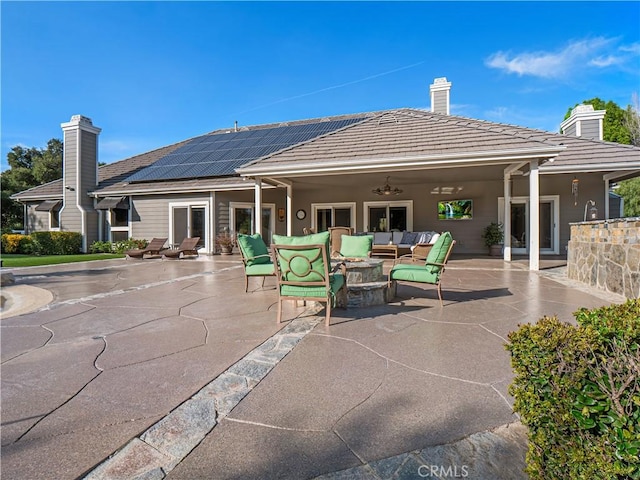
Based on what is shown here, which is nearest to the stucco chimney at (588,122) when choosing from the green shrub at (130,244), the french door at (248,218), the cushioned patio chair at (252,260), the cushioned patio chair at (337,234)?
the cushioned patio chair at (337,234)

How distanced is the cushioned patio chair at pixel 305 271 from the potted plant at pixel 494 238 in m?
10.00

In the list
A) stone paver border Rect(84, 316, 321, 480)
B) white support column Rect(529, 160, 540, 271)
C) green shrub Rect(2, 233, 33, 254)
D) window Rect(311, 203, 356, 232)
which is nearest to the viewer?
stone paver border Rect(84, 316, 321, 480)

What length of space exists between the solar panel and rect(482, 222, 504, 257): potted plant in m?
7.95

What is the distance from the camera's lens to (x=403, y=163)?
841 centimetres

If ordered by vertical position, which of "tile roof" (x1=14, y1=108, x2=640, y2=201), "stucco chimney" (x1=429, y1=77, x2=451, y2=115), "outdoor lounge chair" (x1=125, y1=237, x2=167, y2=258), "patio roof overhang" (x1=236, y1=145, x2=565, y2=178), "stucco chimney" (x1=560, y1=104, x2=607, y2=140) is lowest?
"outdoor lounge chair" (x1=125, y1=237, x2=167, y2=258)

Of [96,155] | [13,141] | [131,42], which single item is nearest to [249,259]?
[131,42]

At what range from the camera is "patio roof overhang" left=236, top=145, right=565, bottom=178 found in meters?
7.65

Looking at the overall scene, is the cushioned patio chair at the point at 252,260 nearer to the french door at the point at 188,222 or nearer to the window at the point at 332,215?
the french door at the point at 188,222

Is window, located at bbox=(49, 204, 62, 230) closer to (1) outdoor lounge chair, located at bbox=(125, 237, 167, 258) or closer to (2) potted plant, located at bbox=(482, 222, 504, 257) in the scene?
(1) outdoor lounge chair, located at bbox=(125, 237, 167, 258)

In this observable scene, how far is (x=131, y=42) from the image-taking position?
31.8 feet

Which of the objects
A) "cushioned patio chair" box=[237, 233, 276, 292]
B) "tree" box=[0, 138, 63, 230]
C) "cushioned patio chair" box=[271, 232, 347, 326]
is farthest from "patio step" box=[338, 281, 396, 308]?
"tree" box=[0, 138, 63, 230]

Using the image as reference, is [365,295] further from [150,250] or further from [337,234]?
[150,250]

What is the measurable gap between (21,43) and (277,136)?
914 cm

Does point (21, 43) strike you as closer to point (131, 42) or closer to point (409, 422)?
point (131, 42)
